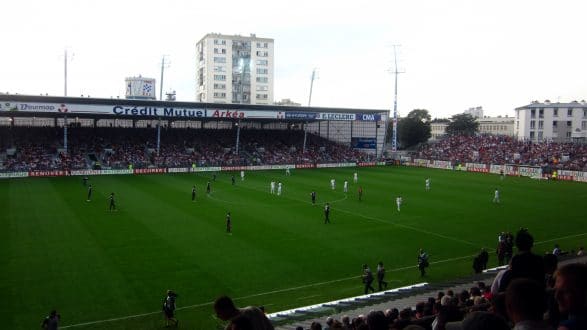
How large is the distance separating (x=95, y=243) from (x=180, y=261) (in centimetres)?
570

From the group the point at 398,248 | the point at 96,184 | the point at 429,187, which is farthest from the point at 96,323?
the point at 429,187

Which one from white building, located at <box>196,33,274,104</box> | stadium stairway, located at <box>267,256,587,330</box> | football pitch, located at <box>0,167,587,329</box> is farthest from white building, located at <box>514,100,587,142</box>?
stadium stairway, located at <box>267,256,587,330</box>

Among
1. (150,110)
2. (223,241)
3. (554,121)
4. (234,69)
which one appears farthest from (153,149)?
(554,121)

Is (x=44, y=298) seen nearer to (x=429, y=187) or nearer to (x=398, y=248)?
(x=398, y=248)

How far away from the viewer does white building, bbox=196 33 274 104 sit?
11031 centimetres

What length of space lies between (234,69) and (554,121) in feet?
215

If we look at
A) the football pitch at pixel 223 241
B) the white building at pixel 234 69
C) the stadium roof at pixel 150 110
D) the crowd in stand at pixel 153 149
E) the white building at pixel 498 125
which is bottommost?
the football pitch at pixel 223 241

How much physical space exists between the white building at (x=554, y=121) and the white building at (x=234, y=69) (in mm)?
54925

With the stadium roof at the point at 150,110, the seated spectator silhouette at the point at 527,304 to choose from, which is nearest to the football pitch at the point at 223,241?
the stadium roof at the point at 150,110

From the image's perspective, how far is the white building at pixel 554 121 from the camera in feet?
298

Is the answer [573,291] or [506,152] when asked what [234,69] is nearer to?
[506,152]

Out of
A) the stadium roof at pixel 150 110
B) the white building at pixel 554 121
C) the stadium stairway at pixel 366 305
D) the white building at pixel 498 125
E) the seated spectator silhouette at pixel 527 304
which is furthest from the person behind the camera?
the white building at pixel 498 125

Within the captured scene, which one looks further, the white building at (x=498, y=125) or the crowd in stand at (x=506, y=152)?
the white building at (x=498, y=125)

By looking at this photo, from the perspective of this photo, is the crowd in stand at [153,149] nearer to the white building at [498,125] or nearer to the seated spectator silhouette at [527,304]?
the seated spectator silhouette at [527,304]
